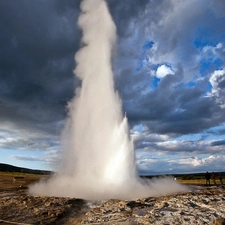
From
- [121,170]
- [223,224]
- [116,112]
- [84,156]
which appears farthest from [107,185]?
[223,224]

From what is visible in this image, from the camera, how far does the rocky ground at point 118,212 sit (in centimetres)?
1014

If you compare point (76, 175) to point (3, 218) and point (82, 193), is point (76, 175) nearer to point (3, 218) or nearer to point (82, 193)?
point (82, 193)

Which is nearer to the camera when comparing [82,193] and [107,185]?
[82,193]

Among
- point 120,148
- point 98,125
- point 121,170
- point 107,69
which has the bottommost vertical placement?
point 121,170

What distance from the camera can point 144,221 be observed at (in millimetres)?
9922

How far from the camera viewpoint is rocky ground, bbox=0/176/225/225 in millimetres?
10136

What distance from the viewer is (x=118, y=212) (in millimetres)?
11625

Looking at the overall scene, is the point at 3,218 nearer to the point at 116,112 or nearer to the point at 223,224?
the point at 223,224

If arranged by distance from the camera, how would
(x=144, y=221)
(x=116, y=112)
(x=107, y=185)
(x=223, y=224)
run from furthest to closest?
(x=116, y=112)
(x=107, y=185)
(x=144, y=221)
(x=223, y=224)

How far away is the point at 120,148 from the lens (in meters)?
20.7

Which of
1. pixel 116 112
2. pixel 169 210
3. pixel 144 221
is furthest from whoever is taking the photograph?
pixel 116 112

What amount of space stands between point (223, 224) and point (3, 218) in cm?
882

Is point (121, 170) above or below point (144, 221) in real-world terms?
above

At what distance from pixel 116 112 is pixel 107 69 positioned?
519 centimetres
